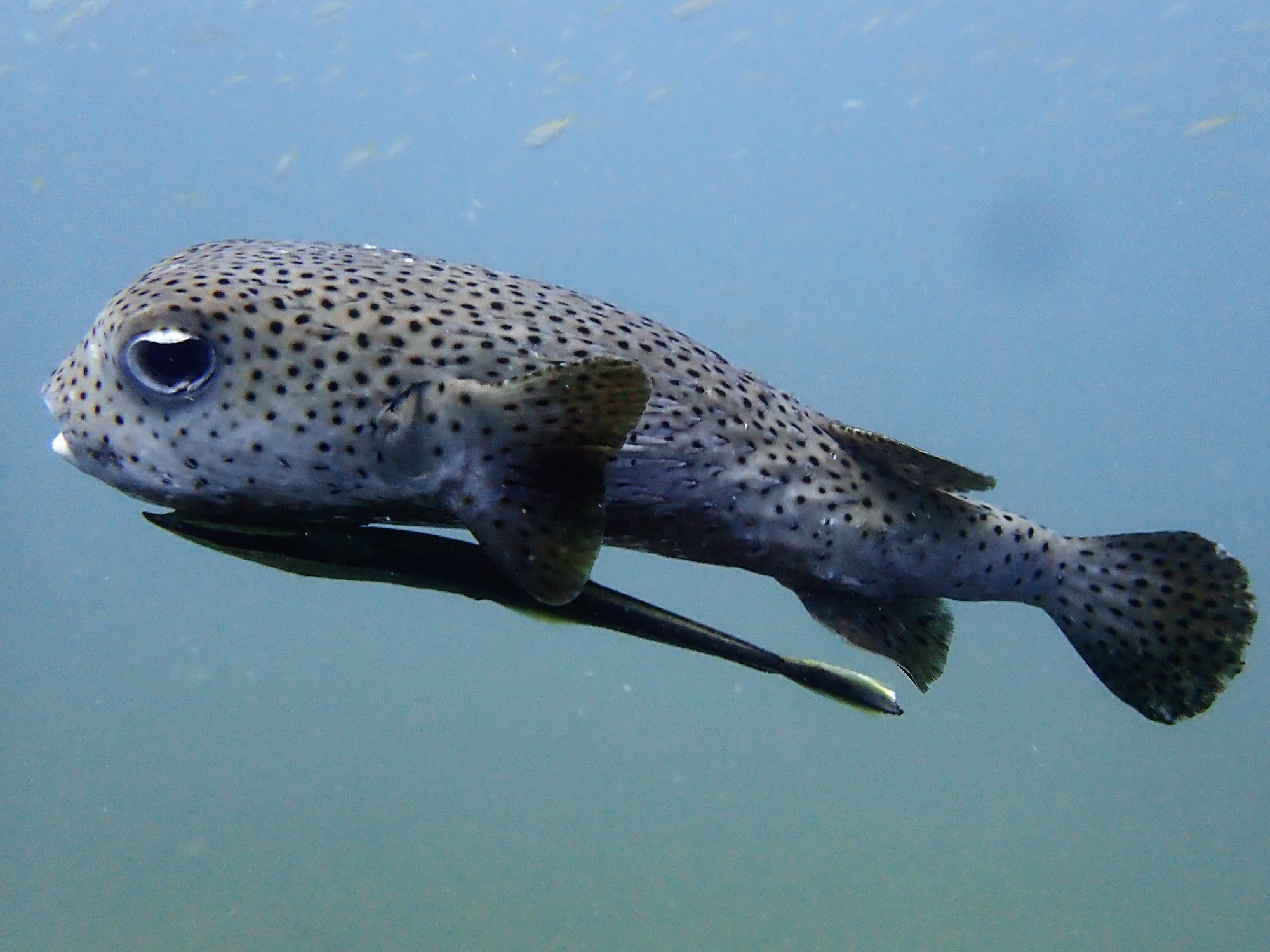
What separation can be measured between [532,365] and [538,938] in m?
11.6

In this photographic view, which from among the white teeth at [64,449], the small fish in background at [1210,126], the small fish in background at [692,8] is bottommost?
the small fish in background at [1210,126]

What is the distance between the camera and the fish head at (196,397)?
5.79 ft

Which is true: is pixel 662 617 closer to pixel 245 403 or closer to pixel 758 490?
pixel 758 490

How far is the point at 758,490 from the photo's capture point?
84.2 inches

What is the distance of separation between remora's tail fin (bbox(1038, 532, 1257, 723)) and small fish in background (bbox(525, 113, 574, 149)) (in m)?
15.4

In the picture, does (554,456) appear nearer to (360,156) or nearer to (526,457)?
(526,457)

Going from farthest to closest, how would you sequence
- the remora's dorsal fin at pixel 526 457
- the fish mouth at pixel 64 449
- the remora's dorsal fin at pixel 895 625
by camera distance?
the remora's dorsal fin at pixel 895 625
the fish mouth at pixel 64 449
the remora's dorsal fin at pixel 526 457

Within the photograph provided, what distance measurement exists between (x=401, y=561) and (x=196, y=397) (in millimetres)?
549

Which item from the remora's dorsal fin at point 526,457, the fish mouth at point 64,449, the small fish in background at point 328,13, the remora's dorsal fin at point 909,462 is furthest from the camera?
the small fish in background at point 328,13

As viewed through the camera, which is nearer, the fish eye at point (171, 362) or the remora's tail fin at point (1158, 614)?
the fish eye at point (171, 362)

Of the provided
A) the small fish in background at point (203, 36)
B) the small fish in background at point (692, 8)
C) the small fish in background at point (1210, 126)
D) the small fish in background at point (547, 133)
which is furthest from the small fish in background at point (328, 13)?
the small fish in background at point (1210, 126)

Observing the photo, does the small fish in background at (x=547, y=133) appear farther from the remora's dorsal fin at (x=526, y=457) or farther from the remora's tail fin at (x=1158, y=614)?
the remora's dorsal fin at (x=526, y=457)

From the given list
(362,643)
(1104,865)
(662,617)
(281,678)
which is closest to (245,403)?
(662,617)

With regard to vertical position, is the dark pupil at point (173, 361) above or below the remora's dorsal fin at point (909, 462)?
above
